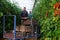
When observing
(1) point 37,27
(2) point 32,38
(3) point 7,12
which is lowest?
(2) point 32,38

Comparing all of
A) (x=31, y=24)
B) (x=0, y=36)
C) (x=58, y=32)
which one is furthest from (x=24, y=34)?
(x=58, y=32)

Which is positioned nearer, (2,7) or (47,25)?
(47,25)

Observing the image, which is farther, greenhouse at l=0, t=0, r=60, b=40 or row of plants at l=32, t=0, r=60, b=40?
greenhouse at l=0, t=0, r=60, b=40

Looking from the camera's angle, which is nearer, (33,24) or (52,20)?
(52,20)

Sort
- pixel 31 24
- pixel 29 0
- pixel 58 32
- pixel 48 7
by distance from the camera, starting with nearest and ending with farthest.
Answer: pixel 58 32, pixel 48 7, pixel 31 24, pixel 29 0

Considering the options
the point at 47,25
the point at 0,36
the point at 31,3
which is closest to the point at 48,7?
the point at 47,25

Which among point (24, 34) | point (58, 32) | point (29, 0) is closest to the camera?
point (58, 32)

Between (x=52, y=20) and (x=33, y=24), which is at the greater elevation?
(x=52, y=20)

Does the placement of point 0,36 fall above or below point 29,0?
below

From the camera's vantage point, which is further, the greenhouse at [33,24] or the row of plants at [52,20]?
the greenhouse at [33,24]

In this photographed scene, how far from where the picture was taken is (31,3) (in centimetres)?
719

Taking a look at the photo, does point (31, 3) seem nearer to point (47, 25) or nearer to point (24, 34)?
point (24, 34)

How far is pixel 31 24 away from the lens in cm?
428

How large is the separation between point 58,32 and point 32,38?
1.46 m
